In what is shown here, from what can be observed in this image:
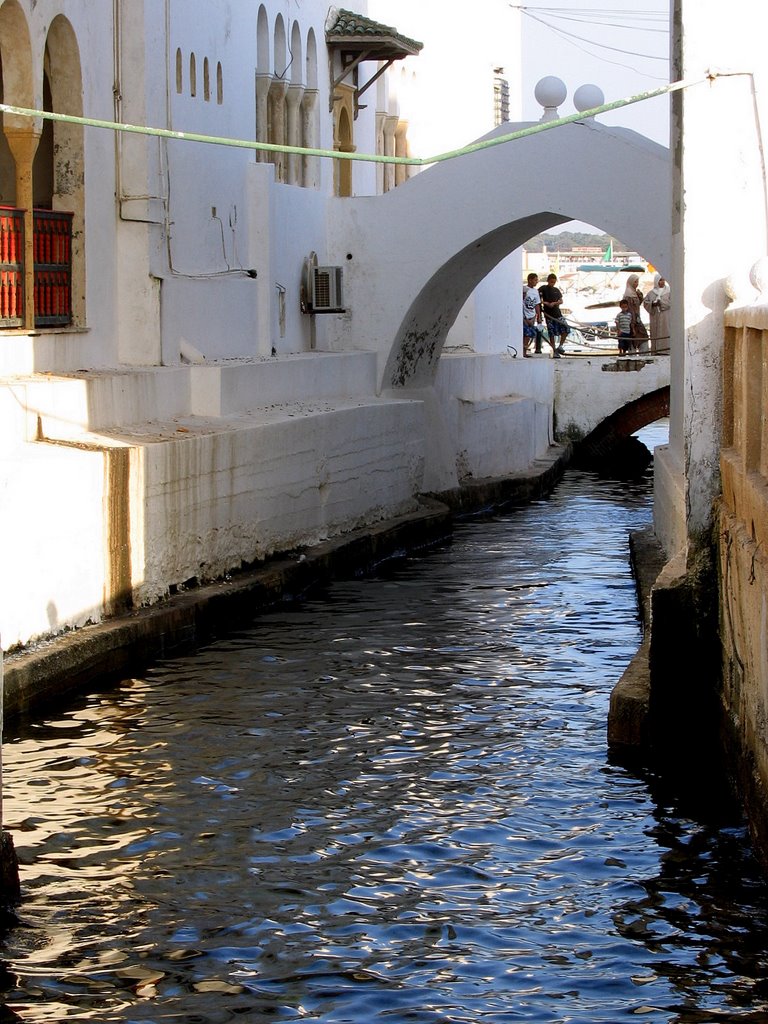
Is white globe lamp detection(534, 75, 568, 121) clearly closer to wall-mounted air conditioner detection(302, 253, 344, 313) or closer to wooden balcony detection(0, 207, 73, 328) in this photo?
wall-mounted air conditioner detection(302, 253, 344, 313)

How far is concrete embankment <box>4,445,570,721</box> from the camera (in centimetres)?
934

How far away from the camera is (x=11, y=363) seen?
1191cm

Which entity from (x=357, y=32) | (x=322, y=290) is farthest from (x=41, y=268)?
(x=357, y=32)

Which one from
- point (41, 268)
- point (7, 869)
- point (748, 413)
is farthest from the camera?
point (41, 268)

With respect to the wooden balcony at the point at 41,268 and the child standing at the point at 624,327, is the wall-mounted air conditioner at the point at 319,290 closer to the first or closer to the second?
the wooden balcony at the point at 41,268

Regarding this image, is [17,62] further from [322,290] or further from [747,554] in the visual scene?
[747,554]

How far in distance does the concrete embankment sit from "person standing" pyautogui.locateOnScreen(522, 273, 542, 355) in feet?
34.3

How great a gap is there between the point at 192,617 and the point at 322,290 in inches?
298

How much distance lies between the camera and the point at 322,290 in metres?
18.3

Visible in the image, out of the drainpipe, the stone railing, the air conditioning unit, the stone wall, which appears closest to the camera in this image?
the drainpipe

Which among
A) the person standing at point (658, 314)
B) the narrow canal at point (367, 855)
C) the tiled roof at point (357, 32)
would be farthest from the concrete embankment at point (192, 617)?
the person standing at point (658, 314)

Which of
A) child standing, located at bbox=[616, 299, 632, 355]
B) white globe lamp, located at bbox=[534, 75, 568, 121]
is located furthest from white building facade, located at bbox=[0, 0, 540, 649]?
child standing, located at bbox=[616, 299, 632, 355]

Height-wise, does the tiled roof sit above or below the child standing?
above

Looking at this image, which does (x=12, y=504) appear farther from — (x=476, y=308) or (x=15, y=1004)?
(x=476, y=308)
